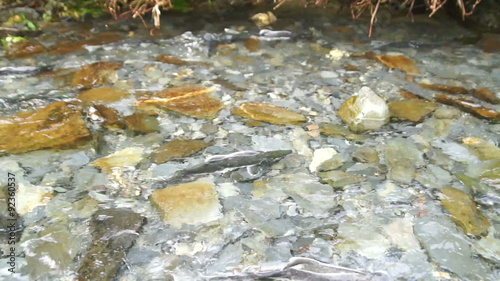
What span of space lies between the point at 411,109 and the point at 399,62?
87 cm

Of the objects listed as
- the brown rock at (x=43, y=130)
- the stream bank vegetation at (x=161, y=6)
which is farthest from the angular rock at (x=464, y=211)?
A: the stream bank vegetation at (x=161, y=6)

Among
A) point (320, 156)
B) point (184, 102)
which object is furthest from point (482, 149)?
point (184, 102)

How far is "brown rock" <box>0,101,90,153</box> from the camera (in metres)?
2.35

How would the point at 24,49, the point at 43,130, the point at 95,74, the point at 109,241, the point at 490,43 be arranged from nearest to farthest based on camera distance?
the point at 109,241
the point at 43,130
the point at 95,74
the point at 24,49
the point at 490,43

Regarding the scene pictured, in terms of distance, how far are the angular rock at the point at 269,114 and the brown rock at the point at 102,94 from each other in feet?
2.72

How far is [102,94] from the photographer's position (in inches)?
116

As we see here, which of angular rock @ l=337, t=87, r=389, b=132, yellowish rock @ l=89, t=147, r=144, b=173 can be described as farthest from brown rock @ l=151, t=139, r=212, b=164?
angular rock @ l=337, t=87, r=389, b=132

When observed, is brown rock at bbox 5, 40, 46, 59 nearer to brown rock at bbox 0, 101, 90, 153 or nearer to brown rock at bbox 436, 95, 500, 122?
brown rock at bbox 0, 101, 90, 153

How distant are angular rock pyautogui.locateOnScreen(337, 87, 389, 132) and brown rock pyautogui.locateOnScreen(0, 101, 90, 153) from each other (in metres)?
1.59

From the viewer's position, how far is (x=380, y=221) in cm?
190

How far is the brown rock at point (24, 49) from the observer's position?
3574 mm

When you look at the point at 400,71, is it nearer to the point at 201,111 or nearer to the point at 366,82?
the point at 366,82

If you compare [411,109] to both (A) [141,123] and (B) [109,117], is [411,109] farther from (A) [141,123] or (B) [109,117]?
(B) [109,117]

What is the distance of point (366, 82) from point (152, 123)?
1.60 m
